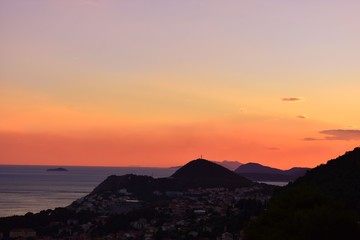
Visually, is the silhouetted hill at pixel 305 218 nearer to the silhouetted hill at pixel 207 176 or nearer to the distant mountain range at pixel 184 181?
the distant mountain range at pixel 184 181

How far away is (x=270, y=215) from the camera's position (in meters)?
32.7

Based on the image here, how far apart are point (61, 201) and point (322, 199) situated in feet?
441

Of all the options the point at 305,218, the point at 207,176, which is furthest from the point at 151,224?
the point at 207,176

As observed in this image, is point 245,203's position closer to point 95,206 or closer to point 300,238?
point 95,206

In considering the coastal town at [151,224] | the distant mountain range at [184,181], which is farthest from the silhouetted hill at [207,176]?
the coastal town at [151,224]

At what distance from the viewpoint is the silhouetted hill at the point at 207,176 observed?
169 meters

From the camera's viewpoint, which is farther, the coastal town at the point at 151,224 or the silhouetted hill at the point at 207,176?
the silhouetted hill at the point at 207,176

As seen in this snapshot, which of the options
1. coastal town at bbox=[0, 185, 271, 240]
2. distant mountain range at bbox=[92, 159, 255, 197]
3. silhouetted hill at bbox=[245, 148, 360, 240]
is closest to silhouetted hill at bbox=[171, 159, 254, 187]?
distant mountain range at bbox=[92, 159, 255, 197]

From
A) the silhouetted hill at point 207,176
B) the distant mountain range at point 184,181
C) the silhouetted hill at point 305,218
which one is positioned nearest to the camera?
the silhouetted hill at point 305,218

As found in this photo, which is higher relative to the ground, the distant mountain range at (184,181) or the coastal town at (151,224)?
the distant mountain range at (184,181)

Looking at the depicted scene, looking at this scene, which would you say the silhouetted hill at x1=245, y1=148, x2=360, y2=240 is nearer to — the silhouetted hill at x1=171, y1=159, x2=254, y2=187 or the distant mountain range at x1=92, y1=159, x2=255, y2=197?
the distant mountain range at x1=92, y1=159, x2=255, y2=197

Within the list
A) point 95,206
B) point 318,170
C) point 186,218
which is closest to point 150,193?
point 95,206

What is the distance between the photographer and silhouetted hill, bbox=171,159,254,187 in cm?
16893

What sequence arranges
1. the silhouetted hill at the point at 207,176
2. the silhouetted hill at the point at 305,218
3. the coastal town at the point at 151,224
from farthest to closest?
1. the silhouetted hill at the point at 207,176
2. the coastal town at the point at 151,224
3. the silhouetted hill at the point at 305,218
